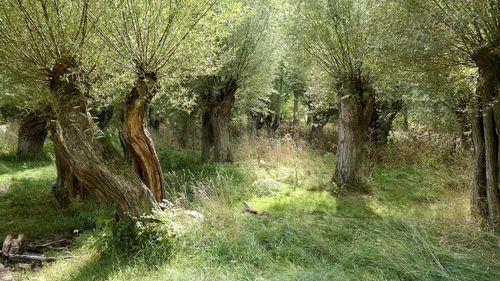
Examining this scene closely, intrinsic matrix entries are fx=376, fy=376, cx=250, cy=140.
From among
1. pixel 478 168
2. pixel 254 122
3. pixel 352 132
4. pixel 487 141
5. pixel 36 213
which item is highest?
pixel 254 122

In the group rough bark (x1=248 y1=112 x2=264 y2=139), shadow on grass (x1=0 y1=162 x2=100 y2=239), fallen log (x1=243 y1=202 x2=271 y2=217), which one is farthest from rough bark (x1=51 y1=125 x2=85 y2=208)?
rough bark (x1=248 y1=112 x2=264 y2=139)

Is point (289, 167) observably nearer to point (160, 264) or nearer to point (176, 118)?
point (176, 118)

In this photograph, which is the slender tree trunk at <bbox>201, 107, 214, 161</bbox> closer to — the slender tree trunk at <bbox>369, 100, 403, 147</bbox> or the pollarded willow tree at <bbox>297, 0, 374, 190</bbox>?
the pollarded willow tree at <bbox>297, 0, 374, 190</bbox>

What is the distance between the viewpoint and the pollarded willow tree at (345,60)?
Answer: 34.6 feet

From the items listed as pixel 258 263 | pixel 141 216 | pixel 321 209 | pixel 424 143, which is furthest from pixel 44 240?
pixel 424 143

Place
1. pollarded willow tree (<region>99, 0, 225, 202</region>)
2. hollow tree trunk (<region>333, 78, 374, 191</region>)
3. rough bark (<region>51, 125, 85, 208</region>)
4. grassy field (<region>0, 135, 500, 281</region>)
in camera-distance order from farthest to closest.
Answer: hollow tree trunk (<region>333, 78, 374, 191</region>) → rough bark (<region>51, 125, 85, 208</region>) → pollarded willow tree (<region>99, 0, 225, 202</region>) → grassy field (<region>0, 135, 500, 281</region>)

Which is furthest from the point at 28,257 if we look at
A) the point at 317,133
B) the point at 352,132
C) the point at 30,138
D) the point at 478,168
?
the point at 317,133

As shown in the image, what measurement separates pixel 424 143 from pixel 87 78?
1406 cm

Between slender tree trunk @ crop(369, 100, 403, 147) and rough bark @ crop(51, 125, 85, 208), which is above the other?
slender tree trunk @ crop(369, 100, 403, 147)

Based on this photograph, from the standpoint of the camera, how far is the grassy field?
5.36m

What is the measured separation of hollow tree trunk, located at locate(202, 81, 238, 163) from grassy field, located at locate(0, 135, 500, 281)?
4.10m

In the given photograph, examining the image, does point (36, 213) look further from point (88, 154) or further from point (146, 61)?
point (146, 61)

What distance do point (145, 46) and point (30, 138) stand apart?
13229 mm

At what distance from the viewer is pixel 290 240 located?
20.9 ft
